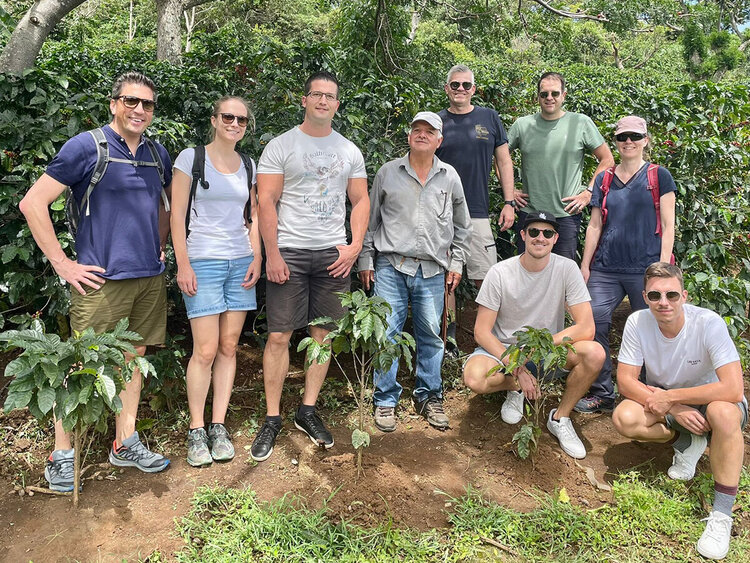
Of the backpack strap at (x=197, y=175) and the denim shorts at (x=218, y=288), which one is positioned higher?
the backpack strap at (x=197, y=175)

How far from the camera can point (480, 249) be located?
14.1ft

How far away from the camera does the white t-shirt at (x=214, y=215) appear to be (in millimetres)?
3105

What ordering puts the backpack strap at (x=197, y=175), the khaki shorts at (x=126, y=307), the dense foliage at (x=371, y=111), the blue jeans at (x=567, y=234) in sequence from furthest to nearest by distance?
the blue jeans at (x=567, y=234) < the dense foliage at (x=371, y=111) < the backpack strap at (x=197, y=175) < the khaki shorts at (x=126, y=307)

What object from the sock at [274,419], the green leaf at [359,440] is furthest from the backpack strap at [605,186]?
the sock at [274,419]

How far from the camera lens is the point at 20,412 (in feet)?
12.0

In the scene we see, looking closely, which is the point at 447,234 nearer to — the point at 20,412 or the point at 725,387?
the point at 725,387

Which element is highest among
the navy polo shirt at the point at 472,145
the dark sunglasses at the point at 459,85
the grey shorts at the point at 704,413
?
the dark sunglasses at the point at 459,85

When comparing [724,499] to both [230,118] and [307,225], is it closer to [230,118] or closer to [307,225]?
[307,225]

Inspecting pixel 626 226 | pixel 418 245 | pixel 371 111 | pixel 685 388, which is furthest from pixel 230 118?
pixel 685 388

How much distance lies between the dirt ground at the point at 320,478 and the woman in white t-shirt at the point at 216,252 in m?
0.30

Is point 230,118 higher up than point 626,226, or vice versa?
point 230,118

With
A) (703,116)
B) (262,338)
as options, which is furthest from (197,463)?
(703,116)

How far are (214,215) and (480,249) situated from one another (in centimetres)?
200

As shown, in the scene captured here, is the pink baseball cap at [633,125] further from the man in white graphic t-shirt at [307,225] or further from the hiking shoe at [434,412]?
the hiking shoe at [434,412]
